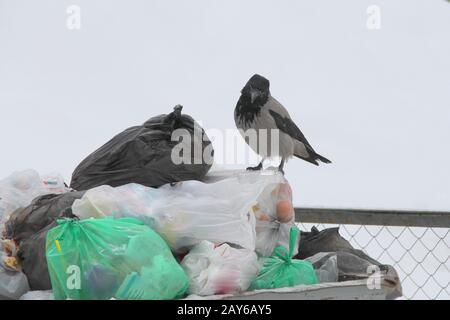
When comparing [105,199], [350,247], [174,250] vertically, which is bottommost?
[350,247]

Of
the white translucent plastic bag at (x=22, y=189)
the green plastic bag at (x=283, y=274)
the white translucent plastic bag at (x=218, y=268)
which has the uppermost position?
the white translucent plastic bag at (x=22, y=189)

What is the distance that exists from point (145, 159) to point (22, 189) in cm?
52

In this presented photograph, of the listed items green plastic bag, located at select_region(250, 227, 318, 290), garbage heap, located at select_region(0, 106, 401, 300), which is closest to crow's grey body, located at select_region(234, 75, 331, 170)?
garbage heap, located at select_region(0, 106, 401, 300)

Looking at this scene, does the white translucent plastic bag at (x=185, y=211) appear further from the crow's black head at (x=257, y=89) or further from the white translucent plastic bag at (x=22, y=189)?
the crow's black head at (x=257, y=89)

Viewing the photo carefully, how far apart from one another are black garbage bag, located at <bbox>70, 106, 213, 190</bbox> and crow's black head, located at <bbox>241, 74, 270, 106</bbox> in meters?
0.76

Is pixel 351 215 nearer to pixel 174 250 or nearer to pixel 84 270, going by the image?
pixel 174 250

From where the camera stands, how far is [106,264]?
1893 millimetres

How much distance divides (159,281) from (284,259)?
54 cm

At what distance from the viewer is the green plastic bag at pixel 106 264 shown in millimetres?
1873

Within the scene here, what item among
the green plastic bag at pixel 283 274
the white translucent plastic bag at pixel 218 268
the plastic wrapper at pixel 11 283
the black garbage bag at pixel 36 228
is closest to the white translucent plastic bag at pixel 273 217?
the green plastic bag at pixel 283 274

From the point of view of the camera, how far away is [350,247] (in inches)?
105

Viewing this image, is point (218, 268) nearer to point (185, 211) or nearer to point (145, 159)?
point (185, 211)

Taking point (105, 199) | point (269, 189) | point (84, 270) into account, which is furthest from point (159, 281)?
point (269, 189)

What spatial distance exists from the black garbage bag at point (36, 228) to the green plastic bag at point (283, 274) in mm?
653
